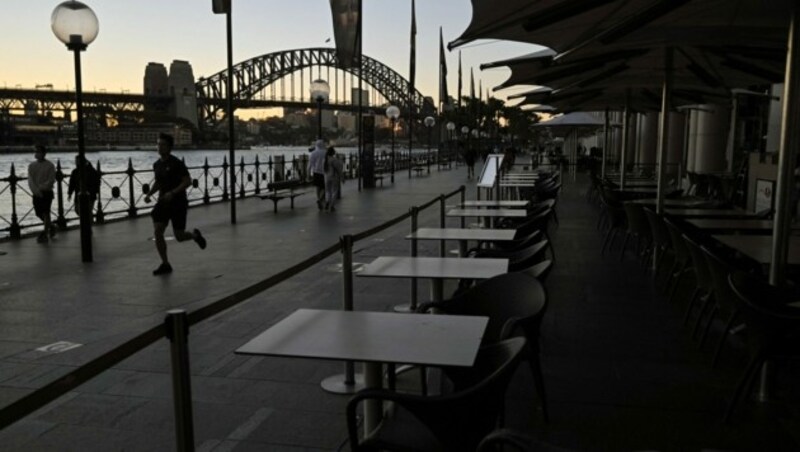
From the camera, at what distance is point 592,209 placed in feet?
52.2

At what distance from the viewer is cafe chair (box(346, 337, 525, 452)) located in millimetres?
2355

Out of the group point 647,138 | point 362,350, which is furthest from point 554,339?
point 647,138

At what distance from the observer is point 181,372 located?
214 cm

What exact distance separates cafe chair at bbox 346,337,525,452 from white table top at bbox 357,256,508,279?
1.73 meters

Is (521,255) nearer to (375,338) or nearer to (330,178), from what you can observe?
(375,338)

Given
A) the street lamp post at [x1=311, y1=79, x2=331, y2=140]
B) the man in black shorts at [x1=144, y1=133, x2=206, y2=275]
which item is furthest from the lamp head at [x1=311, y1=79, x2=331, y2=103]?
the man in black shorts at [x1=144, y1=133, x2=206, y2=275]

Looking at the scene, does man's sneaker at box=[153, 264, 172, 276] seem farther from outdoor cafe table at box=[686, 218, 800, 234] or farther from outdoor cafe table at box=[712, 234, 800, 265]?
outdoor cafe table at box=[712, 234, 800, 265]

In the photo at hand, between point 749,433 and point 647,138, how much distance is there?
27.3 metres

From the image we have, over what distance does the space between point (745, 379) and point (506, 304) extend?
130 centimetres

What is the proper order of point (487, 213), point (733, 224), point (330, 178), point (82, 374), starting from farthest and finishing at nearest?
point (330, 178)
point (487, 213)
point (733, 224)
point (82, 374)

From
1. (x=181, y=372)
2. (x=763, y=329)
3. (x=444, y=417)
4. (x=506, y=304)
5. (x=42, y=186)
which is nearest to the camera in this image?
(x=181, y=372)

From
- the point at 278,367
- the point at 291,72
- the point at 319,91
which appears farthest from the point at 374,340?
the point at 291,72

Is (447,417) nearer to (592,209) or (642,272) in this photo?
(642,272)

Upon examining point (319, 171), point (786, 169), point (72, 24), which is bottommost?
point (319, 171)
